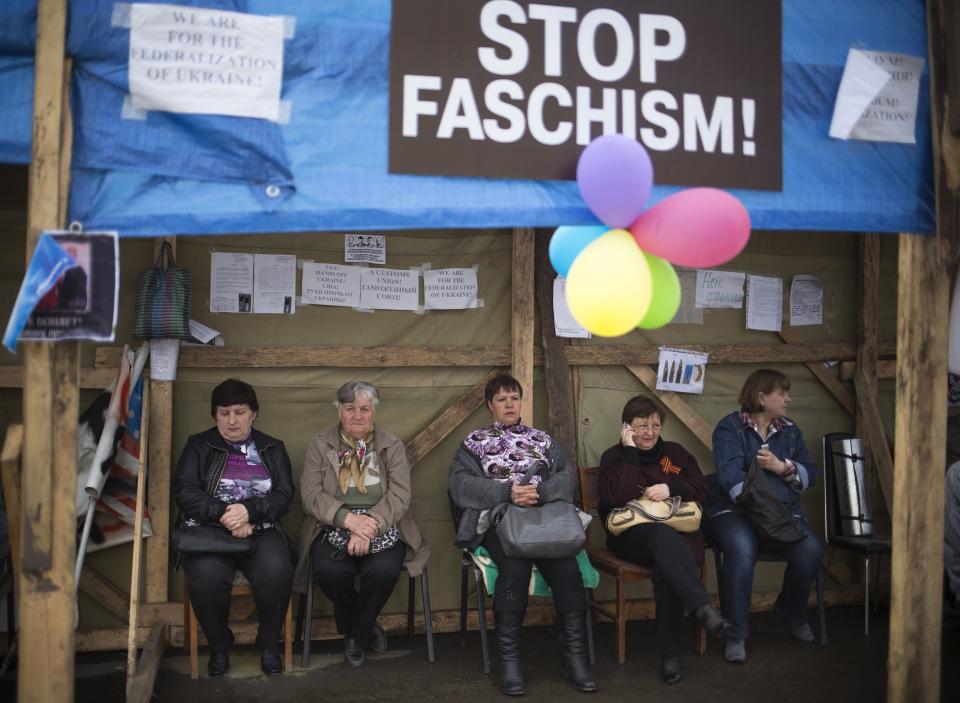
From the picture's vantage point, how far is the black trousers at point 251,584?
4527 millimetres

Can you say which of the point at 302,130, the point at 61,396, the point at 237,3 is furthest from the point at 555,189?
the point at 61,396

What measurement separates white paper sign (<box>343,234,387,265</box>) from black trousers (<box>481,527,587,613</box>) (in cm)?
168

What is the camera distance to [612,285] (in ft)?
9.86

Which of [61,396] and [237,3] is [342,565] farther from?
[237,3]

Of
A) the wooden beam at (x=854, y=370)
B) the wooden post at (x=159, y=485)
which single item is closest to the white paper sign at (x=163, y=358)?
the wooden post at (x=159, y=485)

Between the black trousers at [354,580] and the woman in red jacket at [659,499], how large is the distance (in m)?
1.16

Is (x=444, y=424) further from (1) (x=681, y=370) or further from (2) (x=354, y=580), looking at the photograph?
(1) (x=681, y=370)

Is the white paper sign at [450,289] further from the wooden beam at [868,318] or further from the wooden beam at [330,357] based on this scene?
the wooden beam at [868,318]

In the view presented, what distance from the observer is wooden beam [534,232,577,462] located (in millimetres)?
5520

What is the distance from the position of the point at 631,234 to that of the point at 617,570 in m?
2.29

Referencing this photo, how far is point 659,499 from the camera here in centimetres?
498

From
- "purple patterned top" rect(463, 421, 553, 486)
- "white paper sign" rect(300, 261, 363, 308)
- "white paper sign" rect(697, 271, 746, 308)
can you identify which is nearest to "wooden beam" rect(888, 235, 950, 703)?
"purple patterned top" rect(463, 421, 553, 486)

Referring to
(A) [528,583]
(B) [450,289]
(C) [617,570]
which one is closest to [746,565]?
(C) [617,570]

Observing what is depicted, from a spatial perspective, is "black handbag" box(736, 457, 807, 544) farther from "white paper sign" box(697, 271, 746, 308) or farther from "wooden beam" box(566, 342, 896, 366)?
"white paper sign" box(697, 271, 746, 308)
